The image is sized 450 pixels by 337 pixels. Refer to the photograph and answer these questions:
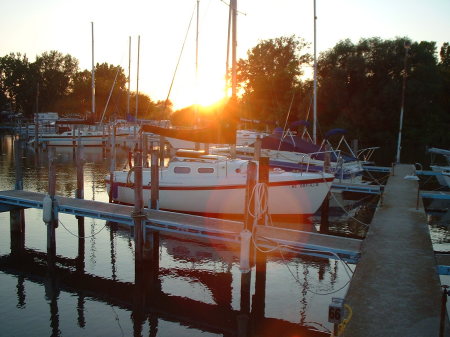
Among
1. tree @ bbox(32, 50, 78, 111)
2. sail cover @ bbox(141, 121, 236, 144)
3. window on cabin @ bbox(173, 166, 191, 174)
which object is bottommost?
window on cabin @ bbox(173, 166, 191, 174)

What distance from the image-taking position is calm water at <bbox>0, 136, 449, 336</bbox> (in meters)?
10.4

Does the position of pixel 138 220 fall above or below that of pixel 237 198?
above

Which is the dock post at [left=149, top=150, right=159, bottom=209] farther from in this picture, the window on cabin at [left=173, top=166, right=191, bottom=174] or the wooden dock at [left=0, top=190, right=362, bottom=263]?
the window on cabin at [left=173, top=166, right=191, bottom=174]

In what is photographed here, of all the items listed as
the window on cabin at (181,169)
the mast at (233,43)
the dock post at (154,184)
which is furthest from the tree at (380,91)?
the dock post at (154,184)

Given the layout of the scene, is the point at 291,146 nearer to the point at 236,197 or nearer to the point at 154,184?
the point at 236,197

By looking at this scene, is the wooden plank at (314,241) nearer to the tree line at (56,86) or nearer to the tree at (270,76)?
the tree at (270,76)

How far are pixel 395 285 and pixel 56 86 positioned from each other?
115 meters

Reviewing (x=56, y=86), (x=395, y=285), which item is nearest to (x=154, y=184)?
(x=395, y=285)

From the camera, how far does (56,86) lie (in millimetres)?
111250

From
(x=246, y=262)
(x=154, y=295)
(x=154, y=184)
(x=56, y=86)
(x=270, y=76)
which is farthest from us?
(x=56, y=86)

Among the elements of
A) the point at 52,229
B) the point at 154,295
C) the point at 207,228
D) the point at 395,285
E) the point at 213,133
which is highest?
the point at 213,133

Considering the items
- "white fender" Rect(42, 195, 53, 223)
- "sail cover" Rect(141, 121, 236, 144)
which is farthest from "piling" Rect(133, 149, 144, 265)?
"sail cover" Rect(141, 121, 236, 144)

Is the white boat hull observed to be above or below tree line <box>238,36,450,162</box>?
below

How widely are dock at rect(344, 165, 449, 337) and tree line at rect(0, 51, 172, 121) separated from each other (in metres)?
91.8
